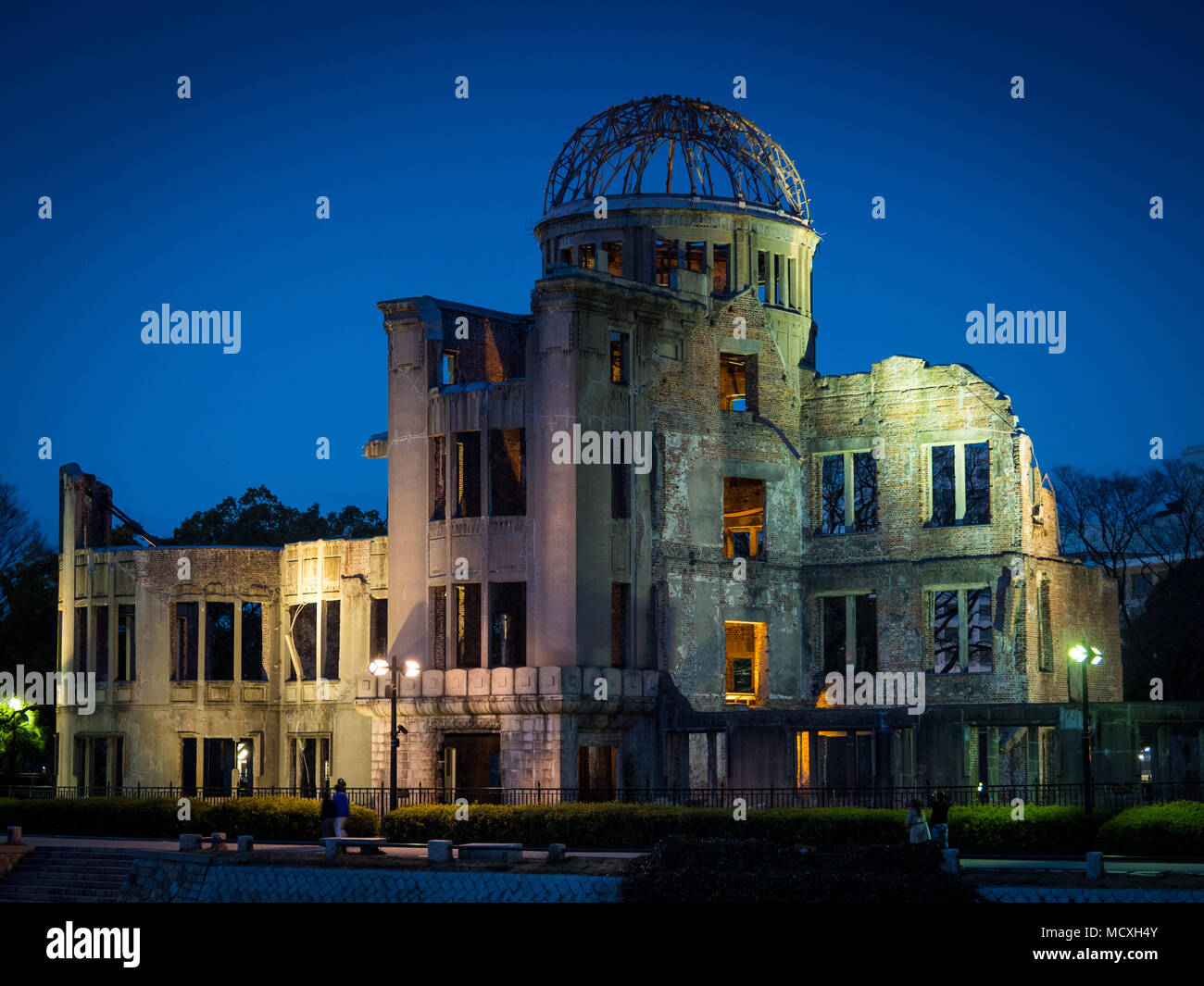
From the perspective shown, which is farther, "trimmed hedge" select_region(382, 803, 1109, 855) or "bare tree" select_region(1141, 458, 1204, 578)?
"bare tree" select_region(1141, 458, 1204, 578)

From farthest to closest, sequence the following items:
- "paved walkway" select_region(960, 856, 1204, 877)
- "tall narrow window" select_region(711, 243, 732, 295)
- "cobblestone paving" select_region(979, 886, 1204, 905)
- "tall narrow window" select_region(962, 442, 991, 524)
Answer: "tall narrow window" select_region(962, 442, 991, 524), "tall narrow window" select_region(711, 243, 732, 295), "paved walkway" select_region(960, 856, 1204, 877), "cobblestone paving" select_region(979, 886, 1204, 905)

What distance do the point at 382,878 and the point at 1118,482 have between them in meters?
56.7

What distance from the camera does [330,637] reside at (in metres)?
54.1

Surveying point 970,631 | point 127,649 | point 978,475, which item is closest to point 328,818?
point 127,649

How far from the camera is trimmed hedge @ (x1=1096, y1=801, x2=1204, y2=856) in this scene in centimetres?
3209

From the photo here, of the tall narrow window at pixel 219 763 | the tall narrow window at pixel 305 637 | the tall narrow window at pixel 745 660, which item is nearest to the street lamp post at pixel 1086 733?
the tall narrow window at pixel 745 660

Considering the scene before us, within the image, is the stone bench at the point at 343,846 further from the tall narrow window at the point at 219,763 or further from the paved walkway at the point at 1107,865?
the tall narrow window at the point at 219,763

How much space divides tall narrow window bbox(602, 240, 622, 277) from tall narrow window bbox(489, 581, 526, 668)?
11502 mm

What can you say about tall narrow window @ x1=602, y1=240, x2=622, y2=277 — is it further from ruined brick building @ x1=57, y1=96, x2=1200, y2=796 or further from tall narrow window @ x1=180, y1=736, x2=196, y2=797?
tall narrow window @ x1=180, y1=736, x2=196, y2=797

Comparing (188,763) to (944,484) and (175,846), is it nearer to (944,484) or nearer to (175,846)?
(175,846)

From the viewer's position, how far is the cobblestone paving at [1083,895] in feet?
83.3

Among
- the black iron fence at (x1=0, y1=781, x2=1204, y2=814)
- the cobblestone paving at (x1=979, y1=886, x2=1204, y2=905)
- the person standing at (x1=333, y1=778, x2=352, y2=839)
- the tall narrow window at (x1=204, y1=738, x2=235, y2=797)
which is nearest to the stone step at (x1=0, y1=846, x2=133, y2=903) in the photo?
the person standing at (x1=333, y1=778, x2=352, y2=839)
